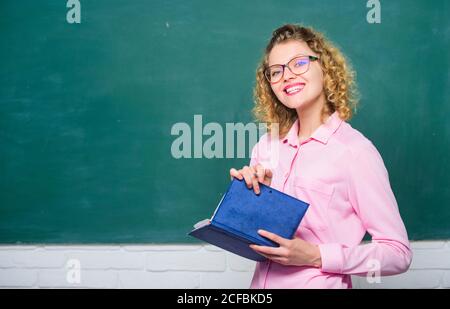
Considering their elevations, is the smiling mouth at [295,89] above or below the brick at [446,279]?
above

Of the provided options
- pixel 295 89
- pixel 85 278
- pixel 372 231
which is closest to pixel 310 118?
pixel 295 89

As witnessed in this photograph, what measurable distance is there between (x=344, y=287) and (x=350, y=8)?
1268 mm

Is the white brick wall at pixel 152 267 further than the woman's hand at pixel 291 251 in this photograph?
Yes

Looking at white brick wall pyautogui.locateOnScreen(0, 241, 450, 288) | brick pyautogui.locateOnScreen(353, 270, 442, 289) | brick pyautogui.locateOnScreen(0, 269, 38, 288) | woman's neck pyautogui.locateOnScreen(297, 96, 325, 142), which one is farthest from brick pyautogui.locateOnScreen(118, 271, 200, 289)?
woman's neck pyautogui.locateOnScreen(297, 96, 325, 142)

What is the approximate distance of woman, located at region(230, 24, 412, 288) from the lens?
1.12 m

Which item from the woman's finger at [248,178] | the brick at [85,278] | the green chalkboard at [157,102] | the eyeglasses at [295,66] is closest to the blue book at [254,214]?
the woman's finger at [248,178]

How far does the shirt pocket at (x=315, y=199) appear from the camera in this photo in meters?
1.16

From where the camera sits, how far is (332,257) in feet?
3.67

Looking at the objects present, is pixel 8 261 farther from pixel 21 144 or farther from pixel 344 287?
pixel 344 287

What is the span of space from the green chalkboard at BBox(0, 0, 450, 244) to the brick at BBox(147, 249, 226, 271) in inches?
2.6

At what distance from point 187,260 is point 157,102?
24.5 inches

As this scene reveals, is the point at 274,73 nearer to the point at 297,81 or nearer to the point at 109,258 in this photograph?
the point at 297,81

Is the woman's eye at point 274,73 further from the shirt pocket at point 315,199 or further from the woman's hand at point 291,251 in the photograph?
the woman's hand at point 291,251
